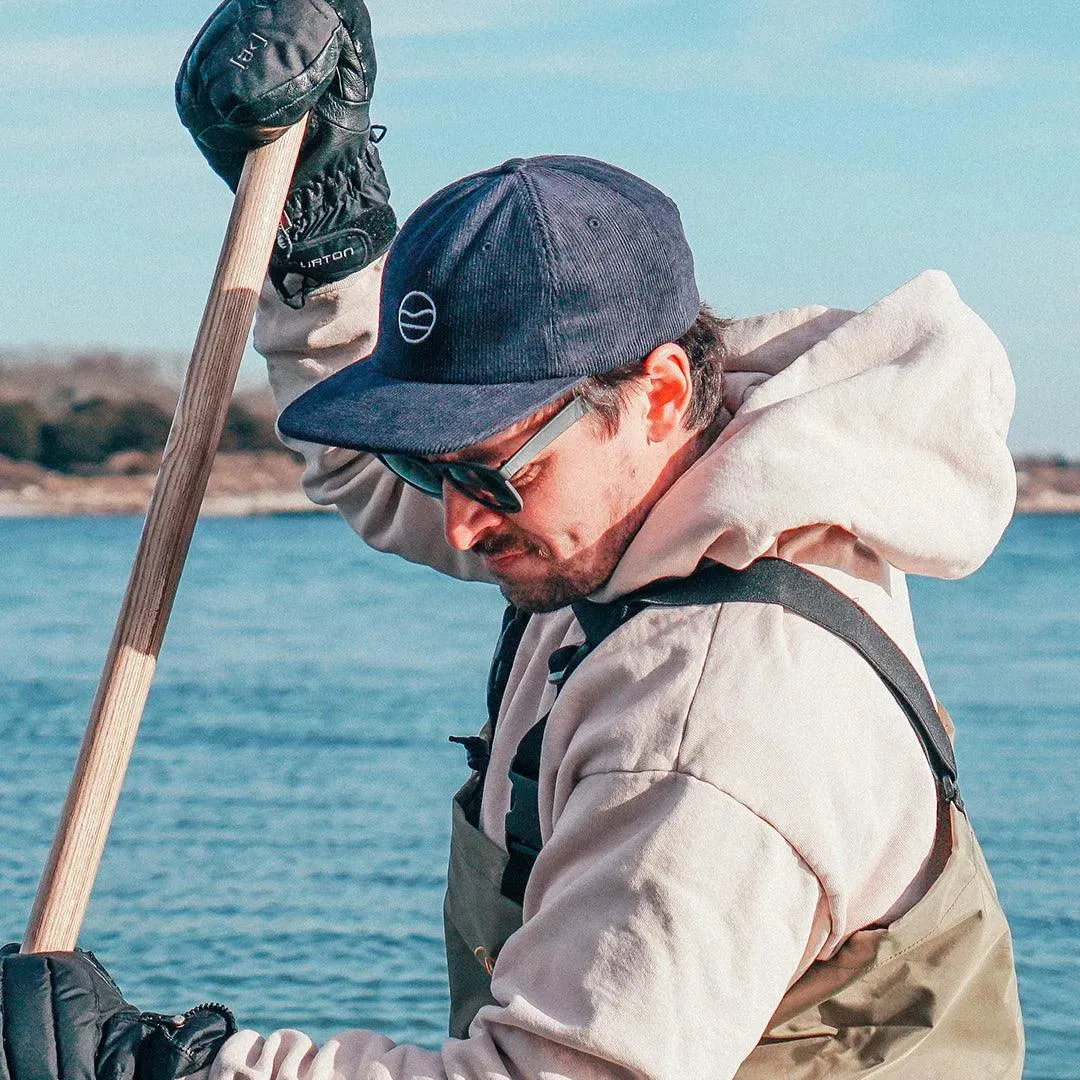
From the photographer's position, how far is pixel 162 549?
8.20ft

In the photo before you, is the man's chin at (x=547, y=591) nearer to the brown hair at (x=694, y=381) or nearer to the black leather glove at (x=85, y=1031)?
the brown hair at (x=694, y=381)

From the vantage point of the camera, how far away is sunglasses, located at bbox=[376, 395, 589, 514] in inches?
84.4

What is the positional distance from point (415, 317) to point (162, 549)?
2.03 ft

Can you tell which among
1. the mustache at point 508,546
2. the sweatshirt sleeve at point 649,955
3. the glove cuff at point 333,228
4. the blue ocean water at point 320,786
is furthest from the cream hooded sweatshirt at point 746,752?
the blue ocean water at point 320,786

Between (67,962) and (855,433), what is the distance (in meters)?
1.26

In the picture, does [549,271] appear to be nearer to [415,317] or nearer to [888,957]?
[415,317]

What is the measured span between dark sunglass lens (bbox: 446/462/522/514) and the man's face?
0.02 meters

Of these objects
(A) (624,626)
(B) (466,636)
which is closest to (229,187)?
(A) (624,626)

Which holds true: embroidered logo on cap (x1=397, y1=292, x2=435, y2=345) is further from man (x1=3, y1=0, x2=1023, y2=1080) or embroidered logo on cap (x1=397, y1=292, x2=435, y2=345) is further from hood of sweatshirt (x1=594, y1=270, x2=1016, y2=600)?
hood of sweatshirt (x1=594, y1=270, x2=1016, y2=600)

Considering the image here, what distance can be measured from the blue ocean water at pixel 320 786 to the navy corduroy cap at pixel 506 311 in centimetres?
615

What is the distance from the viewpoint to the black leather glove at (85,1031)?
2.03 metres

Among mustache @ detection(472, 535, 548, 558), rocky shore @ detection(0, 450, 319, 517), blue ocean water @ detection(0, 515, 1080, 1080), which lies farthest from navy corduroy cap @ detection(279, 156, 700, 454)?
rocky shore @ detection(0, 450, 319, 517)

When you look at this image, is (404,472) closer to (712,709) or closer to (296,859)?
(712,709)

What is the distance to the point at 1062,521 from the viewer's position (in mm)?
57938
